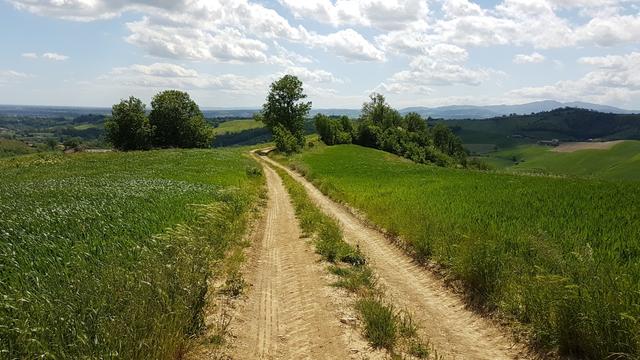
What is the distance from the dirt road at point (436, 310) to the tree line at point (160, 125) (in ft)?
271

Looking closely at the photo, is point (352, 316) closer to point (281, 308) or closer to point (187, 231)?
point (281, 308)

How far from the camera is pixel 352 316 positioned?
1010 centimetres

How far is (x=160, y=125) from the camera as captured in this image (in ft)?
314

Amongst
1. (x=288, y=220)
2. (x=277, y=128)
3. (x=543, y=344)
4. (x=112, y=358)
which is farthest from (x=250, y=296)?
(x=277, y=128)

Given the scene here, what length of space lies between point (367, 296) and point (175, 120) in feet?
304

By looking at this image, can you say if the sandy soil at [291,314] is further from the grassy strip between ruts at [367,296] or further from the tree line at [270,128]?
the tree line at [270,128]

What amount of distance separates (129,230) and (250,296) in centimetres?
438

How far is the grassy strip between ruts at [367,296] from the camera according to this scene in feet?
28.2

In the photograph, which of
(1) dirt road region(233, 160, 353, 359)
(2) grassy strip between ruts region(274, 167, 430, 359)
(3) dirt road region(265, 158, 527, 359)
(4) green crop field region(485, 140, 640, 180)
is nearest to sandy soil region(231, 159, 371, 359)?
(1) dirt road region(233, 160, 353, 359)

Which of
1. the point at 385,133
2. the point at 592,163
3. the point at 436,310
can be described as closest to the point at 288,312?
the point at 436,310

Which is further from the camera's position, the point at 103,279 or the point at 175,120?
the point at 175,120

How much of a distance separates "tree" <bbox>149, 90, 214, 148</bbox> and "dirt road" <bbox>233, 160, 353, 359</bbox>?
280 ft

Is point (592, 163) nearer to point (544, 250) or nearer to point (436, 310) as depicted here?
point (544, 250)

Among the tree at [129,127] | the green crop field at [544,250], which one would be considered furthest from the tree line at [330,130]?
the green crop field at [544,250]
